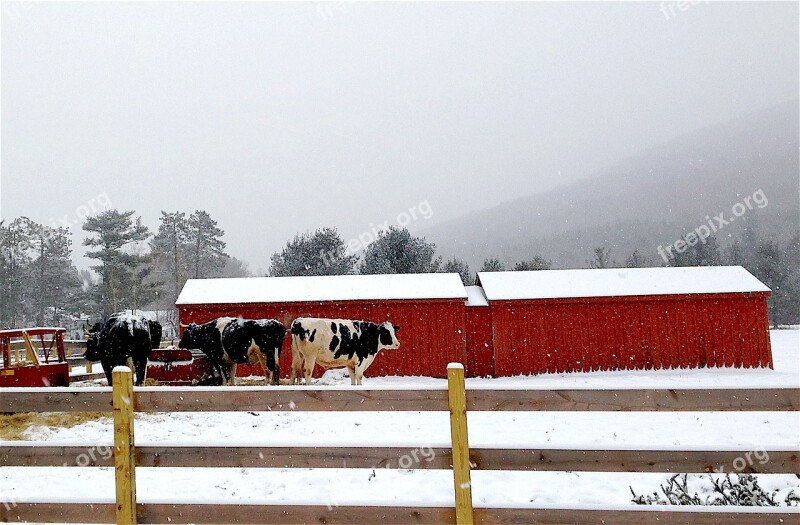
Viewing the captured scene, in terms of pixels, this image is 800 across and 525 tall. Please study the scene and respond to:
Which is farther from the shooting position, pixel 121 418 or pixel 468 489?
pixel 121 418

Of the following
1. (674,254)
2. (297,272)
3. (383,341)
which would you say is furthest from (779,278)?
(383,341)

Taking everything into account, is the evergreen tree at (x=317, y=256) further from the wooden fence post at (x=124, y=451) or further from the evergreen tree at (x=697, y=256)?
the evergreen tree at (x=697, y=256)

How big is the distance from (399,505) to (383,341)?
36.3 ft

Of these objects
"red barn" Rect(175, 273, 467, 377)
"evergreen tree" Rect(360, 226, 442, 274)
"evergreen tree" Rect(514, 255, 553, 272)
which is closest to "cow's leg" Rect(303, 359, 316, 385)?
"red barn" Rect(175, 273, 467, 377)

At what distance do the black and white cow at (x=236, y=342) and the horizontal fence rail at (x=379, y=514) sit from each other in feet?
29.4

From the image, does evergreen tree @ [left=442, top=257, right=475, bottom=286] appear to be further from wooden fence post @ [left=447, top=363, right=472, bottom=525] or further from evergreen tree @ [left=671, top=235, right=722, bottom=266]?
wooden fence post @ [left=447, top=363, right=472, bottom=525]

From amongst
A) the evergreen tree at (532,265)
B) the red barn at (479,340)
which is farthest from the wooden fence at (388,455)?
the evergreen tree at (532,265)

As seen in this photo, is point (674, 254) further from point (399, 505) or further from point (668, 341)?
point (399, 505)

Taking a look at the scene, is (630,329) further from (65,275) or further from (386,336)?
(65,275)

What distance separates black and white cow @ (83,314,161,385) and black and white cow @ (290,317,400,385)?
3542mm

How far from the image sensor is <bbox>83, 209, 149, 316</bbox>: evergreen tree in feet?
144

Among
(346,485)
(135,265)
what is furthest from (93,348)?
(135,265)

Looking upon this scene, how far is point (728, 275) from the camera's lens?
1939cm

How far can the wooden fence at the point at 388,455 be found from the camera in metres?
3.29
